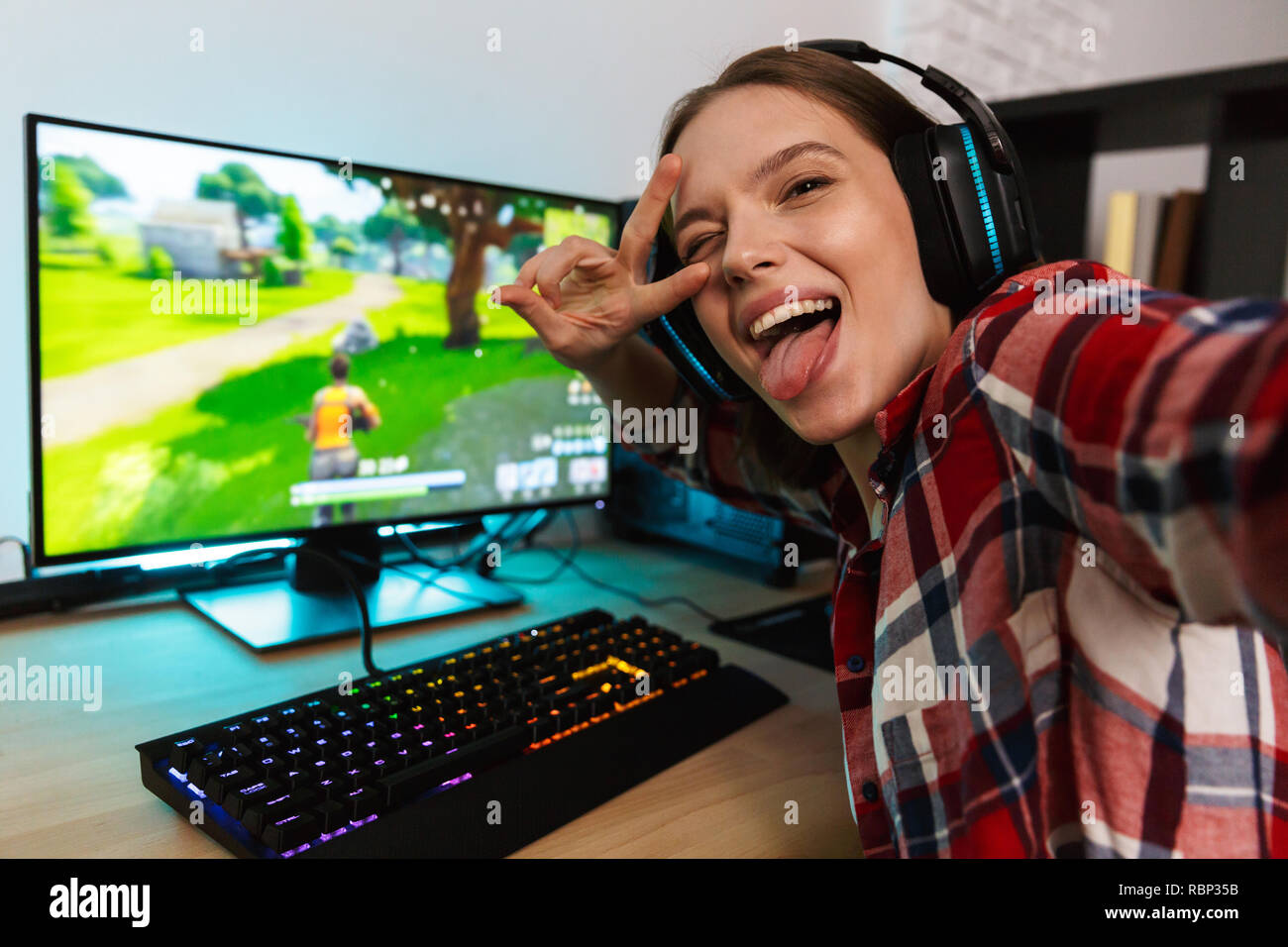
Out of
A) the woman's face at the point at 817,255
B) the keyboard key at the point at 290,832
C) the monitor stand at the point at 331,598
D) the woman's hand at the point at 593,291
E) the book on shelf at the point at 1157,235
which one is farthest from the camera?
the book on shelf at the point at 1157,235

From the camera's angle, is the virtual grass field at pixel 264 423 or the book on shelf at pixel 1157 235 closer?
the virtual grass field at pixel 264 423

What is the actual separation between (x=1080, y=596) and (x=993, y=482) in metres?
0.07

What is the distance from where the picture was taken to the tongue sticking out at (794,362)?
0.64 m

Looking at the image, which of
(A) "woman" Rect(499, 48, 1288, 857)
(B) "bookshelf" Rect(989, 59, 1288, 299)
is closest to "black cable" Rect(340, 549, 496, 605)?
(A) "woman" Rect(499, 48, 1288, 857)

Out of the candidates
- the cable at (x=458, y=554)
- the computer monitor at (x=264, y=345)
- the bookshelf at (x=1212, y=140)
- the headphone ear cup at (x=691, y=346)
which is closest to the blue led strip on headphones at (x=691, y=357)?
the headphone ear cup at (x=691, y=346)

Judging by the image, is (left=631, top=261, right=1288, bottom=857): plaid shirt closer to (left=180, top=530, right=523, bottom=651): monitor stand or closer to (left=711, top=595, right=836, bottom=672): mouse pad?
(left=711, top=595, right=836, bottom=672): mouse pad

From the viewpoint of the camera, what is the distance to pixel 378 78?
112 centimetres

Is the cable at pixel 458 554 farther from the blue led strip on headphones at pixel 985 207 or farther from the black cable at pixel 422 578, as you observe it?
the blue led strip on headphones at pixel 985 207

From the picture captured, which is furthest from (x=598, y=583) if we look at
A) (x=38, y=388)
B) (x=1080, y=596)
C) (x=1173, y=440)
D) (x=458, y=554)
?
(x=1173, y=440)

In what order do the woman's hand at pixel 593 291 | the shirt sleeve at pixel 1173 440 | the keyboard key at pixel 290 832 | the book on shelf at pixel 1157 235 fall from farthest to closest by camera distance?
the book on shelf at pixel 1157 235, the woman's hand at pixel 593 291, the keyboard key at pixel 290 832, the shirt sleeve at pixel 1173 440

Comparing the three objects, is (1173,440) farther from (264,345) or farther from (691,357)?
(264,345)

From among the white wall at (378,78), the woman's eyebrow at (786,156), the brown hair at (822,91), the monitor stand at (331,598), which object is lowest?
the monitor stand at (331,598)

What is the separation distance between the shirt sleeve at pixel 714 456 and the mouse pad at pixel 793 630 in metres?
0.12
